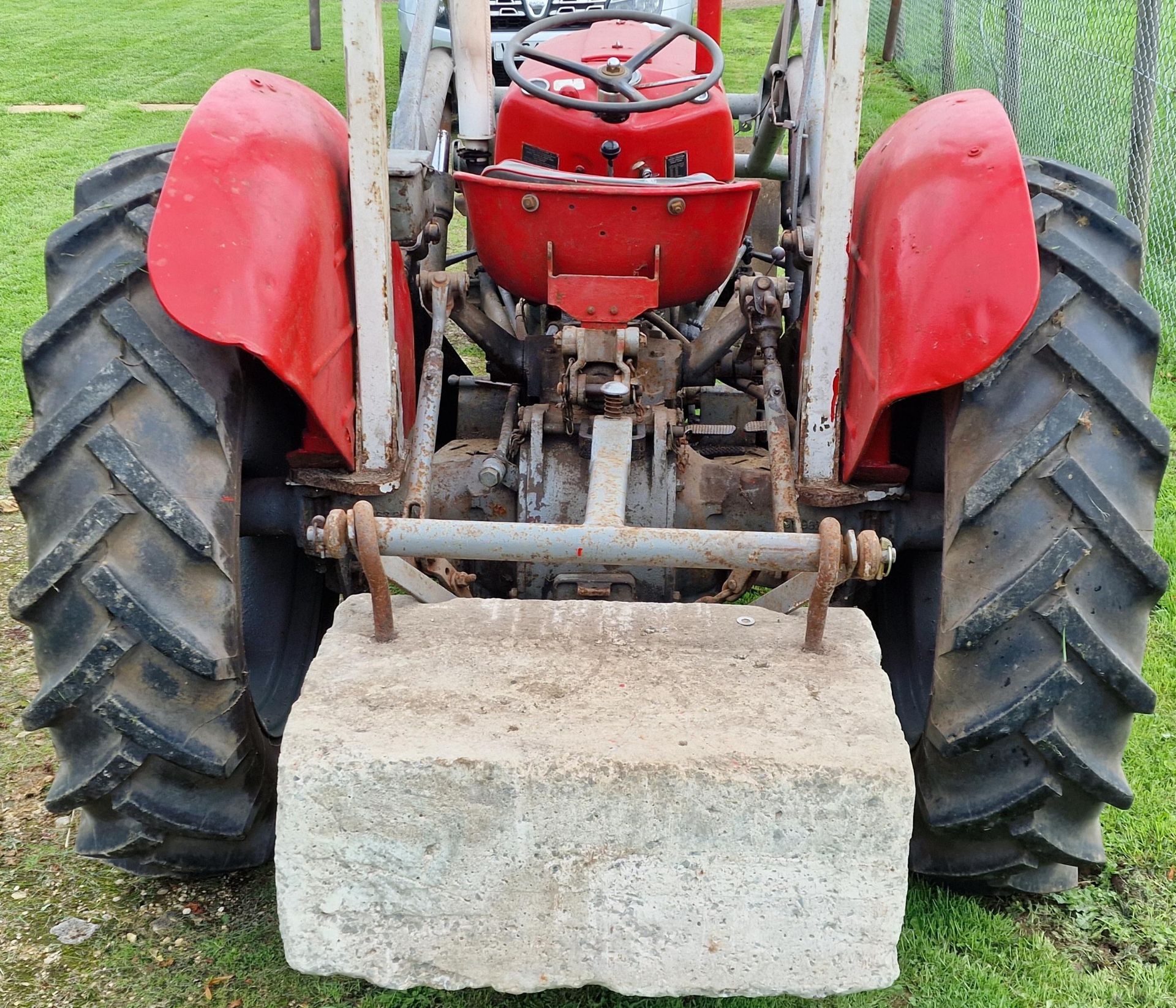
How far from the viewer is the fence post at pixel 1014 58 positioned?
23.3 feet

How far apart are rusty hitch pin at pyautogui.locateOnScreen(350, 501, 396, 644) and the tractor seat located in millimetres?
864

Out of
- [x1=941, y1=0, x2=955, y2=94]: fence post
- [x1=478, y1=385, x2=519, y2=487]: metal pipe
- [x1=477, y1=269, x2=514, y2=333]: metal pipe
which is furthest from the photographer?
[x1=941, y1=0, x2=955, y2=94]: fence post

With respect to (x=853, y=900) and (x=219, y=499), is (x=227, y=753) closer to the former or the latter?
(x=219, y=499)

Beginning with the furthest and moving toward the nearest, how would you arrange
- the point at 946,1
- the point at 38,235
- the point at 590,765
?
the point at 946,1, the point at 38,235, the point at 590,765

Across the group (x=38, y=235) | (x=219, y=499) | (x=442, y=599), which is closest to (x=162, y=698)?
(x=219, y=499)

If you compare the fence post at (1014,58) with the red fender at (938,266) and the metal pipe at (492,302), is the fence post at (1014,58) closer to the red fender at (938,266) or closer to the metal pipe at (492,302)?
the metal pipe at (492,302)

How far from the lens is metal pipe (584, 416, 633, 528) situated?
2.26 meters

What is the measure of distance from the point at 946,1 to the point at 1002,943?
8.17m

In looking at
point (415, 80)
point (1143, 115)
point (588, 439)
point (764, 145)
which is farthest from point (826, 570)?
point (1143, 115)

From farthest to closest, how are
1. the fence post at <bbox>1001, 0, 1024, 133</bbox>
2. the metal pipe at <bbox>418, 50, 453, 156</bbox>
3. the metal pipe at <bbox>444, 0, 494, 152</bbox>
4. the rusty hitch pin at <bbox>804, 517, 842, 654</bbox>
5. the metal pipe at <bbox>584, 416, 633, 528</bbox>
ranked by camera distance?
1. the fence post at <bbox>1001, 0, 1024, 133</bbox>
2. the metal pipe at <bbox>418, 50, 453, 156</bbox>
3. the metal pipe at <bbox>444, 0, 494, 152</bbox>
4. the metal pipe at <bbox>584, 416, 633, 528</bbox>
5. the rusty hitch pin at <bbox>804, 517, 842, 654</bbox>

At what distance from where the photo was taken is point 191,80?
11805 mm

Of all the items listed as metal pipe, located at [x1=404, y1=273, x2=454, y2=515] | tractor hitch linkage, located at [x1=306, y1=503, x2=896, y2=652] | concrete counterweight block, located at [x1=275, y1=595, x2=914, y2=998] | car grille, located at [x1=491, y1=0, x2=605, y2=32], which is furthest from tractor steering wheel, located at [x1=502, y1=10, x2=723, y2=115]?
car grille, located at [x1=491, y1=0, x2=605, y2=32]

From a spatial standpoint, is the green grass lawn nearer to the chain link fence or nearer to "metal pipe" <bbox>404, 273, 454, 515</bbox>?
"metal pipe" <bbox>404, 273, 454, 515</bbox>

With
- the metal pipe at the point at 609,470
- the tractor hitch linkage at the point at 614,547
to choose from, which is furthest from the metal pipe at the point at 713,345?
the tractor hitch linkage at the point at 614,547
